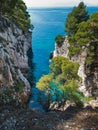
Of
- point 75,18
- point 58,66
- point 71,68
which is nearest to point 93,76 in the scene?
point 71,68

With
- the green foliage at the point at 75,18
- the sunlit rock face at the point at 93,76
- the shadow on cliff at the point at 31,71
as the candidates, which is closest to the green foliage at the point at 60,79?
the sunlit rock face at the point at 93,76

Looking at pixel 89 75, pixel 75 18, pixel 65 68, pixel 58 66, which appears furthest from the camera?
pixel 75 18

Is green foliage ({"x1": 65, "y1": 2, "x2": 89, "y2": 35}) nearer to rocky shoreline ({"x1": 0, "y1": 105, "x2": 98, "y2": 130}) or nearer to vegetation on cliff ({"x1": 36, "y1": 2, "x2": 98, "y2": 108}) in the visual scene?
vegetation on cliff ({"x1": 36, "y1": 2, "x2": 98, "y2": 108})

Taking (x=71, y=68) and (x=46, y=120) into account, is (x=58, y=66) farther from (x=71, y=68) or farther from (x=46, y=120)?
(x=46, y=120)

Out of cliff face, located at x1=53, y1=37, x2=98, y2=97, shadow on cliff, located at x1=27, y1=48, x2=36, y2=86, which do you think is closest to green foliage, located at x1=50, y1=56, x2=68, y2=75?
cliff face, located at x1=53, y1=37, x2=98, y2=97

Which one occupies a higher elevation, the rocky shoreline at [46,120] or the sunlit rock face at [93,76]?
the rocky shoreline at [46,120]

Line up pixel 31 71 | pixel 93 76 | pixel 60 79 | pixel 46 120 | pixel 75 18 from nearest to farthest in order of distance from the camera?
pixel 46 120, pixel 93 76, pixel 60 79, pixel 75 18, pixel 31 71

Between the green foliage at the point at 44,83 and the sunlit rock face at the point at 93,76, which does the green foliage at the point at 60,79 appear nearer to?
the green foliage at the point at 44,83

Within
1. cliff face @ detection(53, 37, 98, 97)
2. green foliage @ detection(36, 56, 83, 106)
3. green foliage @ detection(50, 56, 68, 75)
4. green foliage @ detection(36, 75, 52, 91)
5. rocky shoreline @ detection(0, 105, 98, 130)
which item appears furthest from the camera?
green foliage @ detection(50, 56, 68, 75)

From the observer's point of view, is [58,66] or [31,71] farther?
[31,71]

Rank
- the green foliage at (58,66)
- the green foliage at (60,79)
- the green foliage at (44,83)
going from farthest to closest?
1. the green foliage at (58,66)
2. the green foliage at (44,83)
3. the green foliage at (60,79)

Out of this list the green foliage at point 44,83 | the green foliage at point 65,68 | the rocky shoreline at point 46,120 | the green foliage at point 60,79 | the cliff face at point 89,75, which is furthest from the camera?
the green foliage at point 65,68

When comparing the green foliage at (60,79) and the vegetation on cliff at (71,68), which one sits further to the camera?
the vegetation on cliff at (71,68)

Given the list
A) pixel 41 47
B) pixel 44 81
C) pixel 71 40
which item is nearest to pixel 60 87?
pixel 44 81
